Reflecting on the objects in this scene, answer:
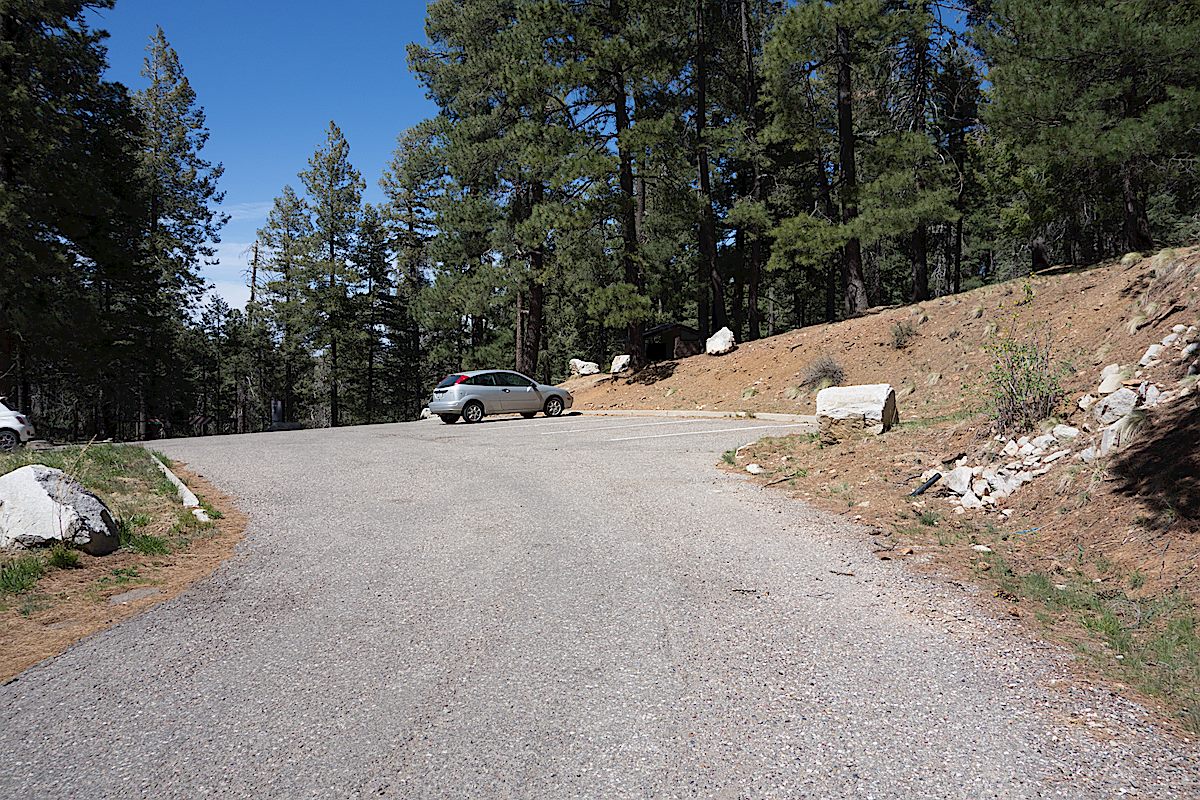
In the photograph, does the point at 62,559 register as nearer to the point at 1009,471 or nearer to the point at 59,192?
the point at 1009,471

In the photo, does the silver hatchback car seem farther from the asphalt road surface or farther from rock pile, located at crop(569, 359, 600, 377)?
the asphalt road surface

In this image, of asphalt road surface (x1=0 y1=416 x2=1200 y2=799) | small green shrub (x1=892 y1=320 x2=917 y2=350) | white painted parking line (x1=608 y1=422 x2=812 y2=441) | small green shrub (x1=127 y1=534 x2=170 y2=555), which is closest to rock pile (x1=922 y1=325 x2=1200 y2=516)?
asphalt road surface (x1=0 y1=416 x2=1200 y2=799)

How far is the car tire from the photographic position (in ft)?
66.8

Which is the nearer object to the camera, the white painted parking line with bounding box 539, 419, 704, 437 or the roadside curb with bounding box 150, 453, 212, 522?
the roadside curb with bounding box 150, 453, 212, 522

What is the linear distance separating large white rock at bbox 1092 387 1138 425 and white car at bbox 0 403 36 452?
61.1ft

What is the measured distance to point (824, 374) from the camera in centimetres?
1895

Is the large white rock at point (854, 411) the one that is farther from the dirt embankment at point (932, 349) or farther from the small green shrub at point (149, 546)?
the small green shrub at point (149, 546)

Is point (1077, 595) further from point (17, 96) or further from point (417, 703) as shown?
point (17, 96)

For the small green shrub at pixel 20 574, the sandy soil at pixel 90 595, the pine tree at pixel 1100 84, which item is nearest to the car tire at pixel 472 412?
the sandy soil at pixel 90 595

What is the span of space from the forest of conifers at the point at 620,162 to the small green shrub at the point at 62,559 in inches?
718

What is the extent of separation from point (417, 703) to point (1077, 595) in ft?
14.1

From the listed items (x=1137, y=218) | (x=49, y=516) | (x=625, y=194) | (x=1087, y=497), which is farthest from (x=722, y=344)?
(x=49, y=516)

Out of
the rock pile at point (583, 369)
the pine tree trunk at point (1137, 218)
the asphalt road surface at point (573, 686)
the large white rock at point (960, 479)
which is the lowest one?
the asphalt road surface at point (573, 686)

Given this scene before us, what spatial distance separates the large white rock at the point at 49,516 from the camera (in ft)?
18.2
